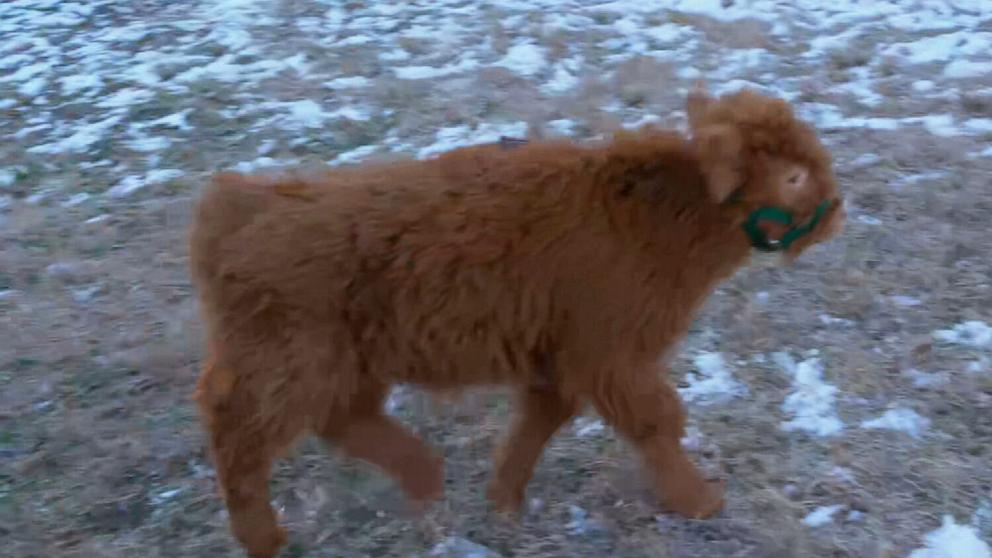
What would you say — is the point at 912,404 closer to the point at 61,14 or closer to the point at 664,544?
the point at 664,544

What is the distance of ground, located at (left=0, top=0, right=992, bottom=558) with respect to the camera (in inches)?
138

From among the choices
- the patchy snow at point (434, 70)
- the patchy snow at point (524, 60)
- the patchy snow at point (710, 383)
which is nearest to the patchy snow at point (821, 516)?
the patchy snow at point (710, 383)

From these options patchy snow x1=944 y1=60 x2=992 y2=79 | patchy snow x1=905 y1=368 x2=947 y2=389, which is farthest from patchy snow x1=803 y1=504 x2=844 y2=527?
patchy snow x1=944 y1=60 x2=992 y2=79

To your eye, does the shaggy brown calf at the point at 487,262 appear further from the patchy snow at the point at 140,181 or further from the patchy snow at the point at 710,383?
the patchy snow at the point at 140,181

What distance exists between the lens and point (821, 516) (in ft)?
11.3

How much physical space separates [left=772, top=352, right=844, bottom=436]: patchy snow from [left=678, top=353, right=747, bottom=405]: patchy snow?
7.4 inches

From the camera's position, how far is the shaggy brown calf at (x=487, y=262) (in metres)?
2.96

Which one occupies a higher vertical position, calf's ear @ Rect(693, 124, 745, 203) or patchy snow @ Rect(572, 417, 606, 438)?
calf's ear @ Rect(693, 124, 745, 203)

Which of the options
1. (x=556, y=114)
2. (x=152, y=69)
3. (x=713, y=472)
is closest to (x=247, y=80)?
(x=152, y=69)

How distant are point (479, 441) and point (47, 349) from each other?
188 cm

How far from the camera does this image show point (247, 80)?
23.4 feet

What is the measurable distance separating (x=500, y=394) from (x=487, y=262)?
1136 mm

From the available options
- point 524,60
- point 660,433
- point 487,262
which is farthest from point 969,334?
point 524,60

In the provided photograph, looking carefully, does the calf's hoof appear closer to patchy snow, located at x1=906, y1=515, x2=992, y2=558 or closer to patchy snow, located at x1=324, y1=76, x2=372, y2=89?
patchy snow, located at x1=906, y1=515, x2=992, y2=558
